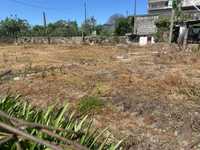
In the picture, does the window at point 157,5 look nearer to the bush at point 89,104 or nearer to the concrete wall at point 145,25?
the concrete wall at point 145,25

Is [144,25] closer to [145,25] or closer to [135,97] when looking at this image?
[145,25]

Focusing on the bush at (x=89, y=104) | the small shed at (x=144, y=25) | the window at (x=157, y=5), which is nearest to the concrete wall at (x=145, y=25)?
the small shed at (x=144, y=25)

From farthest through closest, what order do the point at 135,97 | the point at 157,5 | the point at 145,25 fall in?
the point at 157,5 → the point at 145,25 → the point at 135,97

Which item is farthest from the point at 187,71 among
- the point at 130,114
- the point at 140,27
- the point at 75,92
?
the point at 140,27

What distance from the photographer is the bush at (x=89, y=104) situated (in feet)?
→ 17.3

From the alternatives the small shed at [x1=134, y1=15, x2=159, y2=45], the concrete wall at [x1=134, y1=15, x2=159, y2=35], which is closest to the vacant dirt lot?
the small shed at [x1=134, y1=15, x2=159, y2=45]

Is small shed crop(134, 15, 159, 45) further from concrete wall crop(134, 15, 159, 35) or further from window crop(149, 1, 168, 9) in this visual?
window crop(149, 1, 168, 9)

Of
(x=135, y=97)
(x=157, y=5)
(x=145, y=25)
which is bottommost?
(x=135, y=97)

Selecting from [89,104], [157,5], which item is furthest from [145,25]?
[89,104]

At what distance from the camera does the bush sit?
527 cm

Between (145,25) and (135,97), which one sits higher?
(145,25)

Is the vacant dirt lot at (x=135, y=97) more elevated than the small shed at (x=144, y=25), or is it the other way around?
the small shed at (x=144, y=25)

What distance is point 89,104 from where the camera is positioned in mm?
5449

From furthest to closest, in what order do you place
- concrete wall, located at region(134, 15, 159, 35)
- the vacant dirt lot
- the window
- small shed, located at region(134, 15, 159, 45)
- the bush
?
the window < concrete wall, located at region(134, 15, 159, 35) < small shed, located at region(134, 15, 159, 45) < the bush < the vacant dirt lot
